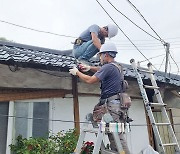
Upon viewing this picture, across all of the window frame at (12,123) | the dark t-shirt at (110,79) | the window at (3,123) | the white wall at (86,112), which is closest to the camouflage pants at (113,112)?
the dark t-shirt at (110,79)

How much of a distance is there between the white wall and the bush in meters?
0.57

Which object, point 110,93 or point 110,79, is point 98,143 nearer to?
point 110,93

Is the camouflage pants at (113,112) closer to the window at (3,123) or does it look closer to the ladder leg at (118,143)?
the ladder leg at (118,143)

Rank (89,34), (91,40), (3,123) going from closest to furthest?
(3,123) → (91,40) → (89,34)

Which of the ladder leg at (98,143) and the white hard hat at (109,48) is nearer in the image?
the ladder leg at (98,143)

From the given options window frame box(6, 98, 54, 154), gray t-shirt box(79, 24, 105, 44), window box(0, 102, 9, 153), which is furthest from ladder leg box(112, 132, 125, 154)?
gray t-shirt box(79, 24, 105, 44)

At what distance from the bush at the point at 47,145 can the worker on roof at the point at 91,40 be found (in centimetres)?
150

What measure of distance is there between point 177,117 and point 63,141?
183 inches

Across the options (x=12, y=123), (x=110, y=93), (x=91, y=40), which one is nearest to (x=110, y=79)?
(x=110, y=93)

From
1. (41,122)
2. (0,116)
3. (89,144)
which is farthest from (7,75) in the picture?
(89,144)

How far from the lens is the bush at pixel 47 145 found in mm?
3752

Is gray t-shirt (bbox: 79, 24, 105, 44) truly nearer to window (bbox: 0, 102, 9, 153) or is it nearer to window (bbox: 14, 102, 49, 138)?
window (bbox: 14, 102, 49, 138)

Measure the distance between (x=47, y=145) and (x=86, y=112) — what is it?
1.48 m

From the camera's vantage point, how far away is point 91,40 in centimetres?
457
